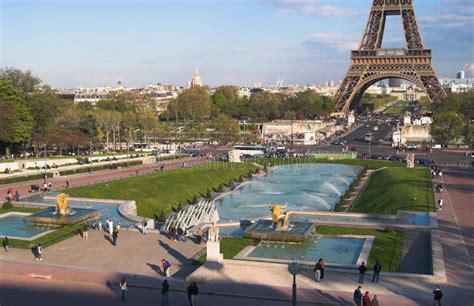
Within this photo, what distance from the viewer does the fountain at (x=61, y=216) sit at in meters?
30.7

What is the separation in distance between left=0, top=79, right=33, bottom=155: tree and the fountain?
86.4 feet

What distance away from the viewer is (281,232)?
2781 centimetres

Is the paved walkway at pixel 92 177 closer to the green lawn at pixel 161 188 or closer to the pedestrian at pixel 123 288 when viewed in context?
the green lawn at pixel 161 188

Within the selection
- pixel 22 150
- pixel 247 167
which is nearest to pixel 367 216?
pixel 247 167

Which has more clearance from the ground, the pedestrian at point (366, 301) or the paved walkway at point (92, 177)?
the paved walkway at point (92, 177)

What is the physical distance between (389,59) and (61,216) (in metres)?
98.9

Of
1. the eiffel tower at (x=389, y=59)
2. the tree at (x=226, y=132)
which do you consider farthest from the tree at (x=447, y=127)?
the eiffel tower at (x=389, y=59)

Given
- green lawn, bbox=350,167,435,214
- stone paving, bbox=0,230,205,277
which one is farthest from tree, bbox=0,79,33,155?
green lawn, bbox=350,167,435,214

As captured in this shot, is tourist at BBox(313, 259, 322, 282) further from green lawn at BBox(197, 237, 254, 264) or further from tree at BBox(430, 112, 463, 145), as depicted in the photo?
tree at BBox(430, 112, 463, 145)

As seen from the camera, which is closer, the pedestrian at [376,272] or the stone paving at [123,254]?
the pedestrian at [376,272]

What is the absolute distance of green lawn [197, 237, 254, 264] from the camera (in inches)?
987

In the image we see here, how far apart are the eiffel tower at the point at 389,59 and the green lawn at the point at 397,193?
202 feet

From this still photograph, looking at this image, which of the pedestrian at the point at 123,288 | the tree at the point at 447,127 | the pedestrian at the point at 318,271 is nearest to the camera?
the pedestrian at the point at 123,288

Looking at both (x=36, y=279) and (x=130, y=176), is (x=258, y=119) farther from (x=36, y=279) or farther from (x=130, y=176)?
(x=36, y=279)
